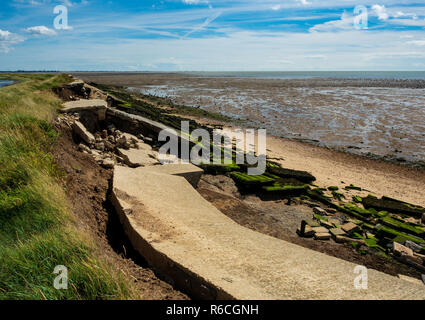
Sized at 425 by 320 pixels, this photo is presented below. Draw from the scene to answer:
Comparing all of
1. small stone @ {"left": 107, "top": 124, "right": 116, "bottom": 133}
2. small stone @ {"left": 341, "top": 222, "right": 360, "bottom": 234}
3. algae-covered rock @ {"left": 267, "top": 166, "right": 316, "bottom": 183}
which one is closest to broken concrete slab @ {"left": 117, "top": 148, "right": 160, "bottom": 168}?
small stone @ {"left": 107, "top": 124, "right": 116, "bottom": 133}

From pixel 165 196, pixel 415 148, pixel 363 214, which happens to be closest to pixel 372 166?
pixel 415 148

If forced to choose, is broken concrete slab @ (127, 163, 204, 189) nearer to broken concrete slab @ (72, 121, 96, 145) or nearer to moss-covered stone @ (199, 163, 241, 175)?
moss-covered stone @ (199, 163, 241, 175)

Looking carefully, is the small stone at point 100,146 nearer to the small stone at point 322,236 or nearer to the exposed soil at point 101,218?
the exposed soil at point 101,218

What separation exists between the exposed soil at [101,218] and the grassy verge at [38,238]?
34cm

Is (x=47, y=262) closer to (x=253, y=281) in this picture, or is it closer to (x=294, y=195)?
(x=253, y=281)

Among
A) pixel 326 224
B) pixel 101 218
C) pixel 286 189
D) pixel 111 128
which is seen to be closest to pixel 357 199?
pixel 286 189

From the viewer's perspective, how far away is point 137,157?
8.45 metres

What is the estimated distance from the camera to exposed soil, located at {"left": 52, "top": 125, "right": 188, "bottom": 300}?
129 inches

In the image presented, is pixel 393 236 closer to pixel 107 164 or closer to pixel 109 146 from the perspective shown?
pixel 107 164

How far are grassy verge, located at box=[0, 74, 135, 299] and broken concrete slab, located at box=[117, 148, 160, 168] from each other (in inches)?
100

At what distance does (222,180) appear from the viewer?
32.2ft

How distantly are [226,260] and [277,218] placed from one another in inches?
172

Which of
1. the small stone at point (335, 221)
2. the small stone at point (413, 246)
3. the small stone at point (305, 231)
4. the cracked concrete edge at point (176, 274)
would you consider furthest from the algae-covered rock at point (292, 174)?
the cracked concrete edge at point (176, 274)
